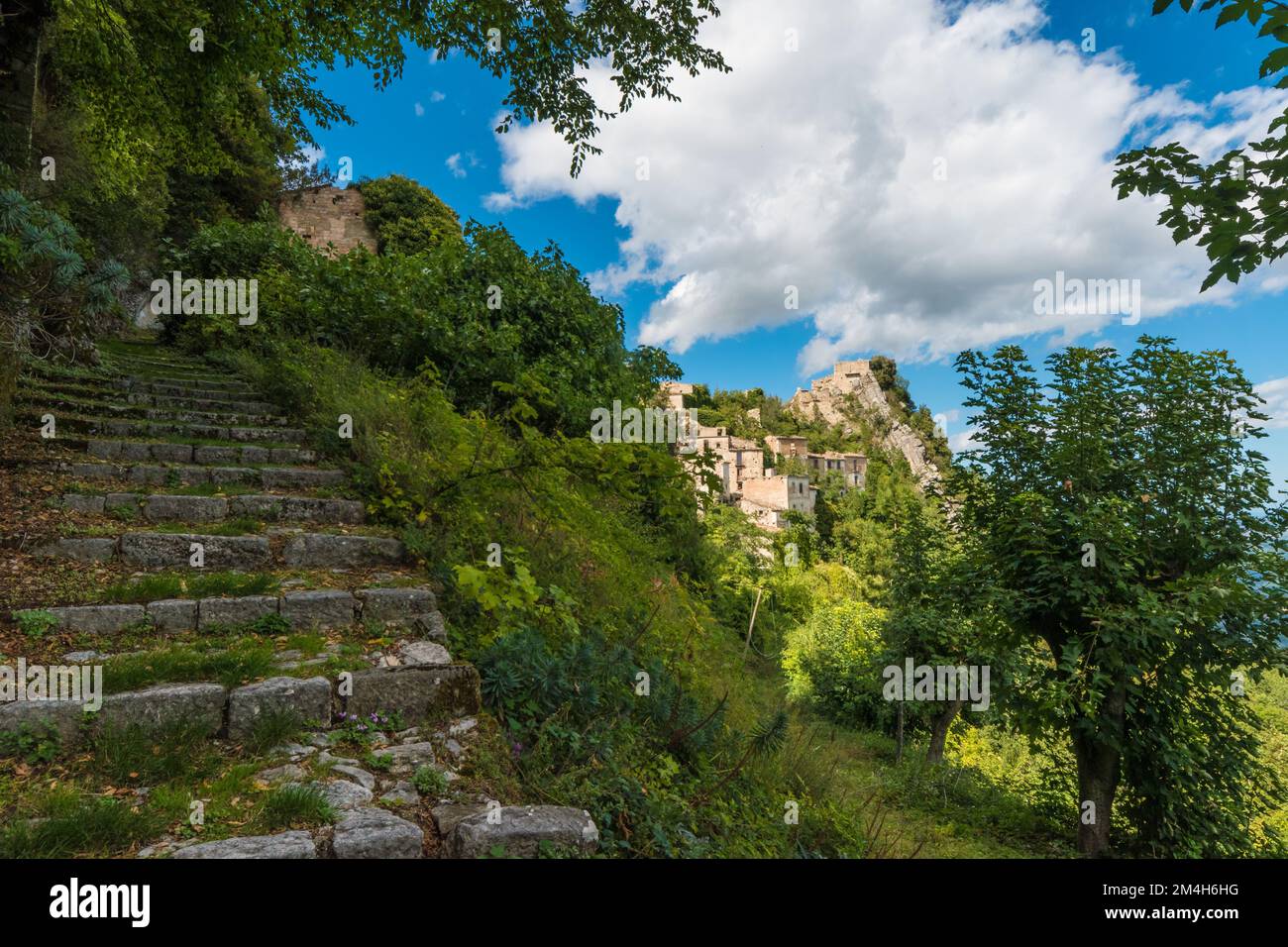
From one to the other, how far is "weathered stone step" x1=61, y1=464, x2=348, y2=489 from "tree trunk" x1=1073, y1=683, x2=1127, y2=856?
10894 mm

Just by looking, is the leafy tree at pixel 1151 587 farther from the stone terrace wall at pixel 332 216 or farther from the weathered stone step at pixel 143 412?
the stone terrace wall at pixel 332 216

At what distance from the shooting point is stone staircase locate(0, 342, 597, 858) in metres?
2.06

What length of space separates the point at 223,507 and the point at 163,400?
350cm

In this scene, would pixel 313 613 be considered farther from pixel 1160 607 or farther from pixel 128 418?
pixel 1160 607

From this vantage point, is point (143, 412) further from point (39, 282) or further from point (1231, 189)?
point (1231, 189)

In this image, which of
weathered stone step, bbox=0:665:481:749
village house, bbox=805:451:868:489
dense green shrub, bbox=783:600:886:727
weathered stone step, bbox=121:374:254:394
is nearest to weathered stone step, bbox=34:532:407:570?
weathered stone step, bbox=0:665:481:749

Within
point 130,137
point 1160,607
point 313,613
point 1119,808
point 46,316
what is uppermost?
point 130,137

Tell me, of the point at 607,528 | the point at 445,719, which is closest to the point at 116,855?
the point at 445,719

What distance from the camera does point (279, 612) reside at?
129 inches

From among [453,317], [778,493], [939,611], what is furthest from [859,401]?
[453,317]

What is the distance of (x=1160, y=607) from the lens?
736 cm

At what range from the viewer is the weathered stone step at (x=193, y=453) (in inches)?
195
